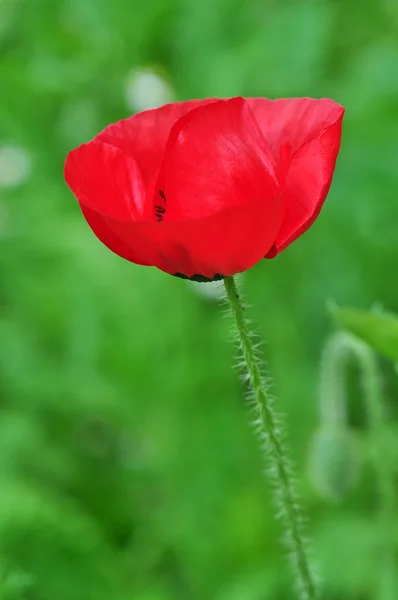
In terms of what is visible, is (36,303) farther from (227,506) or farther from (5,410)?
(227,506)

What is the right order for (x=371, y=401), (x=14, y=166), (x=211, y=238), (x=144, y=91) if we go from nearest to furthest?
(x=211, y=238) < (x=371, y=401) < (x=144, y=91) < (x=14, y=166)

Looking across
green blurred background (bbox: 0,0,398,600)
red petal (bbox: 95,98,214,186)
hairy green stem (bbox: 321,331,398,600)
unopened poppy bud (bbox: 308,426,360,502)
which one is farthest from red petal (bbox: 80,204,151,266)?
green blurred background (bbox: 0,0,398,600)

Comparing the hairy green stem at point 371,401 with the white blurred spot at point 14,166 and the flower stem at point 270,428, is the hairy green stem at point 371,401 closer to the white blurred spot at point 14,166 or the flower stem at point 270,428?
the flower stem at point 270,428

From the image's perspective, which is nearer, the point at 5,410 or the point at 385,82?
the point at 385,82

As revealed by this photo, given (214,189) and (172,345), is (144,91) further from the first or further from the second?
(214,189)

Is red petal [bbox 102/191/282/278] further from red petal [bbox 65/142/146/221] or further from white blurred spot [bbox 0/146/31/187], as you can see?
white blurred spot [bbox 0/146/31/187]

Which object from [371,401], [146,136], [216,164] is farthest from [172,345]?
[216,164]

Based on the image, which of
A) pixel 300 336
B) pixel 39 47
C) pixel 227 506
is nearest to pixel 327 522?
pixel 227 506
